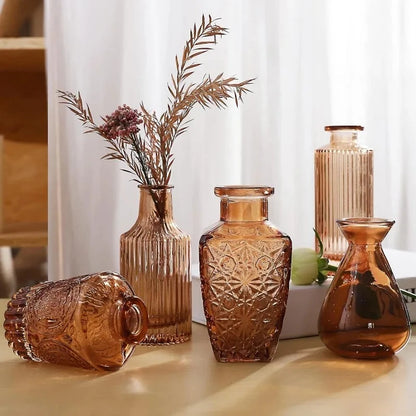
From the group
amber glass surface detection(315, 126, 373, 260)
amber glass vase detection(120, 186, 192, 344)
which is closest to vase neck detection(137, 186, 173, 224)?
amber glass vase detection(120, 186, 192, 344)

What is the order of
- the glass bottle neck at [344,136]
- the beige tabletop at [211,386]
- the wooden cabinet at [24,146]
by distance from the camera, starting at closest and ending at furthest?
1. the beige tabletop at [211,386]
2. the glass bottle neck at [344,136]
3. the wooden cabinet at [24,146]

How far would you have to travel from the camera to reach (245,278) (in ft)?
3.44

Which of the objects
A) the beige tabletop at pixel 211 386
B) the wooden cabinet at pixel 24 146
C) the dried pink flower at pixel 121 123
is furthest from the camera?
the wooden cabinet at pixel 24 146

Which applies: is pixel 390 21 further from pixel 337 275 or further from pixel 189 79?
pixel 337 275

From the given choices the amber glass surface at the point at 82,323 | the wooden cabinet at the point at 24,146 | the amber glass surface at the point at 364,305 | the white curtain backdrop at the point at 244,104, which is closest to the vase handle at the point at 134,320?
the amber glass surface at the point at 82,323

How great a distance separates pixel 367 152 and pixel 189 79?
25.1 inches

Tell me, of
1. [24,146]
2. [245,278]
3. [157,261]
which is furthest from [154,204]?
[24,146]

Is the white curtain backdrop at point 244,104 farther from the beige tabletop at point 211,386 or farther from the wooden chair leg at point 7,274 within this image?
the beige tabletop at point 211,386

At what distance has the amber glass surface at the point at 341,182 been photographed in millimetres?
1379

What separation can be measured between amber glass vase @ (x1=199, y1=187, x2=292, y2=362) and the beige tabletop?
3 cm

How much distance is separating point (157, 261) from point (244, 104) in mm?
922

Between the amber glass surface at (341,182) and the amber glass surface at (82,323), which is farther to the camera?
the amber glass surface at (341,182)

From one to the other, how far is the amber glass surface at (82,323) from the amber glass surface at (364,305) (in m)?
0.24

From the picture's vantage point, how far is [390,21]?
7.07ft
